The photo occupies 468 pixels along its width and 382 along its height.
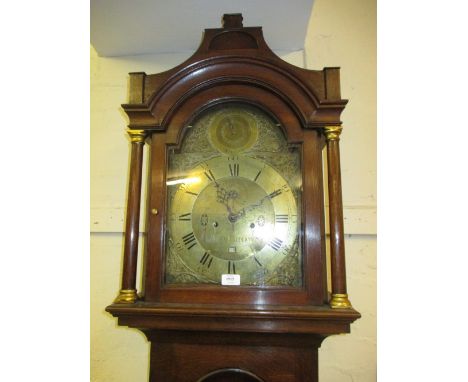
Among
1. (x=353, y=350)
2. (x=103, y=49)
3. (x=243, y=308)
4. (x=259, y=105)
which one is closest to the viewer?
(x=243, y=308)

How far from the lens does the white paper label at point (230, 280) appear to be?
0.72 meters

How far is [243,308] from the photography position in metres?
0.67

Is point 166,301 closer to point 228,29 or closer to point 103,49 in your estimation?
point 228,29

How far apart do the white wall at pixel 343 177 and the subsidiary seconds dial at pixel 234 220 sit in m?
0.43

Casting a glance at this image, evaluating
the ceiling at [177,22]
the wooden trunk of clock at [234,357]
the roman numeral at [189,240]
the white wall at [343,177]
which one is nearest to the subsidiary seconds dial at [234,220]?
the roman numeral at [189,240]

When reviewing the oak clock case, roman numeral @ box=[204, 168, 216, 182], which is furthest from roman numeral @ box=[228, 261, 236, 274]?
roman numeral @ box=[204, 168, 216, 182]

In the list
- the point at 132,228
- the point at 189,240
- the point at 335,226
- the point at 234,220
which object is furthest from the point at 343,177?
the point at 132,228

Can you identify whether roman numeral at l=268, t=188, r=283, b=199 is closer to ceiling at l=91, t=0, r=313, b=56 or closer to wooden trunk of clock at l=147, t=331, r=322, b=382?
wooden trunk of clock at l=147, t=331, r=322, b=382

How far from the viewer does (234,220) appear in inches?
29.7
